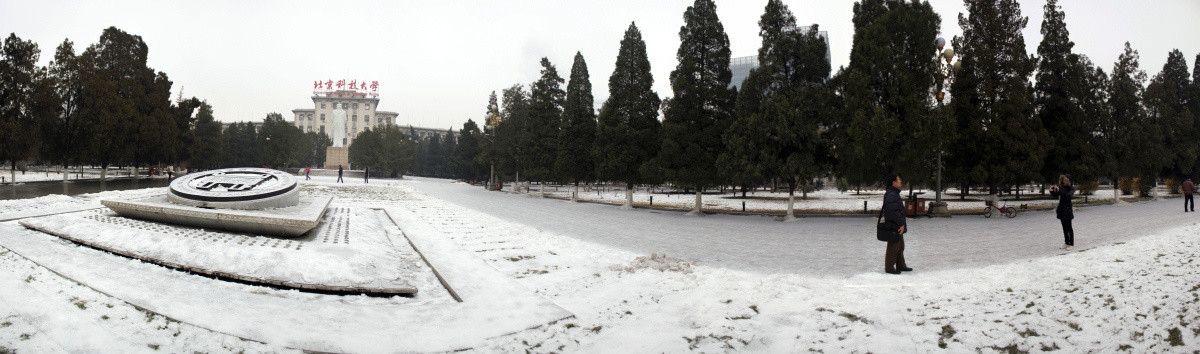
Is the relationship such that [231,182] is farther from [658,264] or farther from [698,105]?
[698,105]

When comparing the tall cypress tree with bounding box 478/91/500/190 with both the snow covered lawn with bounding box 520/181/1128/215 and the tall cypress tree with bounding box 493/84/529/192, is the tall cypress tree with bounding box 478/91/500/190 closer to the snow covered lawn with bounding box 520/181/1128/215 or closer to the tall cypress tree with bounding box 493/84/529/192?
the tall cypress tree with bounding box 493/84/529/192

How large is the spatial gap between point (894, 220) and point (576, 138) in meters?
21.7

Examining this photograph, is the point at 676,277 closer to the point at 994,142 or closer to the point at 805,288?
the point at 805,288

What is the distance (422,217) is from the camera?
15000 millimetres

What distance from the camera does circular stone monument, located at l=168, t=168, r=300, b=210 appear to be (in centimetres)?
992

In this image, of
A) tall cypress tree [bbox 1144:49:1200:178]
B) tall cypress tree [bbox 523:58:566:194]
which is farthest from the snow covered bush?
tall cypress tree [bbox 1144:49:1200:178]

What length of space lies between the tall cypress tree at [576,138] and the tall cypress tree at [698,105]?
6.09 meters

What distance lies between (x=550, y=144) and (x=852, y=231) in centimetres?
1905

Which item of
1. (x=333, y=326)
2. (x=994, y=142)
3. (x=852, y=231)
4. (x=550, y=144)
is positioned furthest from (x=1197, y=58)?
(x=333, y=326)

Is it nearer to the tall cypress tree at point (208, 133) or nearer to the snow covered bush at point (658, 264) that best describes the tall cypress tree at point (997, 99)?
the snow covered bush at point (658, 264)

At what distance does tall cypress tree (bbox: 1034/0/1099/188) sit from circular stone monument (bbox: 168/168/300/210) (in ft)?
96.9

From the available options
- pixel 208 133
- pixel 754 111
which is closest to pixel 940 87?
pixel 754 111

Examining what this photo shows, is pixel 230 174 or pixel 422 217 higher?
pixel 230 174

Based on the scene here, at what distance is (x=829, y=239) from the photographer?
1234 centimetres
